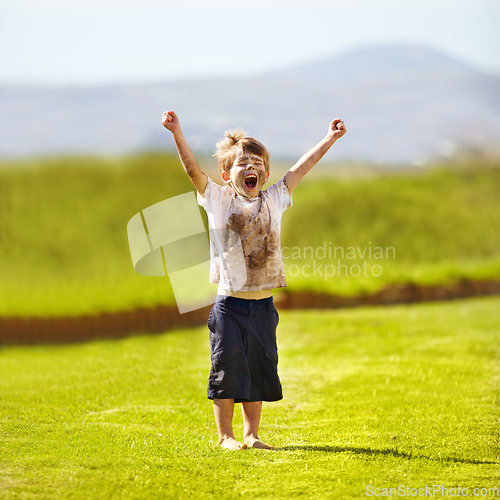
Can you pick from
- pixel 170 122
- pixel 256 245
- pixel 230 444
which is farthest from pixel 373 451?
pixel 170 122

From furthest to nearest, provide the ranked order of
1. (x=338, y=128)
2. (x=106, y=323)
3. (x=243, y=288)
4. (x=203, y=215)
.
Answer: (x=203, y=215) < (x=106, y=323) < (x=338, y=128) < (x=243, y=288)

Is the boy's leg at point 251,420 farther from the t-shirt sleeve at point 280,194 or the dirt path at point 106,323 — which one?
the dirt path at point 106,323

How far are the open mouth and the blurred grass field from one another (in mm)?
4511

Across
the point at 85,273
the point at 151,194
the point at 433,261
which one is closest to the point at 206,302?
the point at 85,273

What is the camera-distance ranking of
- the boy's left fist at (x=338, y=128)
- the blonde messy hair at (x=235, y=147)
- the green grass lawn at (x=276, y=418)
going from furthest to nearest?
the boy's left fist at (x=338, y=128) < the blonde messy hair at (x=235, y=147) < the green grass lawn at (x=276, y=418)

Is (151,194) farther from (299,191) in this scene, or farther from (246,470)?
(246,470)

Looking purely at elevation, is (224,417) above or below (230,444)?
above

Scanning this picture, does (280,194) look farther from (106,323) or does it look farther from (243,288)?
(106,323)

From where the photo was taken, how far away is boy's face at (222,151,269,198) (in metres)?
3.56

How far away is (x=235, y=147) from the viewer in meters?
3.65

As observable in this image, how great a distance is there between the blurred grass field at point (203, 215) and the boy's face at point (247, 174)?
4476mm

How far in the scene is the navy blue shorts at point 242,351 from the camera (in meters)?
3.51

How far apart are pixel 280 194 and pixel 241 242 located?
33 cm

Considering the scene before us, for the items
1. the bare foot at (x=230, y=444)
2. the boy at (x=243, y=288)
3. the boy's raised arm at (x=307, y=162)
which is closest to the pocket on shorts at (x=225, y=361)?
the boy at (x=243, y=288)
